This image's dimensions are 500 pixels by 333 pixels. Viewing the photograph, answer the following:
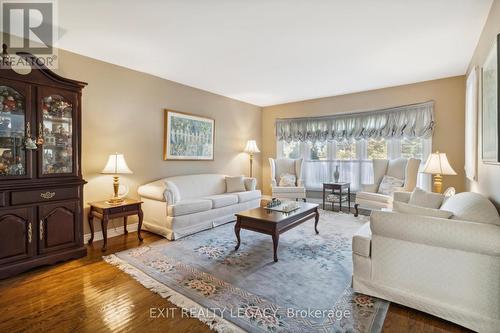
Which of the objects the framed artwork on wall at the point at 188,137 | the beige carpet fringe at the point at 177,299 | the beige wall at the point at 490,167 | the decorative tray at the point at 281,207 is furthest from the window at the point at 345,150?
the beige carpet fringe at the point at 177,299

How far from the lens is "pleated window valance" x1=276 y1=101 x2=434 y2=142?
Answer: 446 centimetres

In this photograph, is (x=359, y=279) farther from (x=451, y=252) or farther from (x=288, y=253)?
(x=288, y=253)

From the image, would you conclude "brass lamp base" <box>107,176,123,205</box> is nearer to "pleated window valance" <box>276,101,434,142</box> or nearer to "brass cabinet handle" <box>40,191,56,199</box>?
"brass cabinet handle" <box>40,191,56,199</box>

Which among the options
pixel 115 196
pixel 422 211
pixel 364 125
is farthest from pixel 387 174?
pixel 115 196

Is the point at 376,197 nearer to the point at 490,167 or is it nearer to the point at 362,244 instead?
the point at 490,167

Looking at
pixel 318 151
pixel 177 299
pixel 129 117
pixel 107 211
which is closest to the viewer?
pixel 177 299

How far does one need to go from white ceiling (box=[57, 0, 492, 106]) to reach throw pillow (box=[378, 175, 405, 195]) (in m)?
1.80

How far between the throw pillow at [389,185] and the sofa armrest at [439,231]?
2.88 meters

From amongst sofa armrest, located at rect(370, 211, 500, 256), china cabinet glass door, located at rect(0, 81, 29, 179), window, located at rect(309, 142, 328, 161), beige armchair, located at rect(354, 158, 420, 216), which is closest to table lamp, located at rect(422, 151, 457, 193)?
beige armchair, located at rect(354, 158, 420, 216)

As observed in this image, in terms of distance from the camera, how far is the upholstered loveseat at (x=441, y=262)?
5.16ft

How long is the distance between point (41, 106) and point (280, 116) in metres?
4.84

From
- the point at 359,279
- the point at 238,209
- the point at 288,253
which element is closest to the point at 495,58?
the point at 359,279

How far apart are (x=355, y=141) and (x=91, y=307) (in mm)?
5323

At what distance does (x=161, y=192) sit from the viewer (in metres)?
3.45
